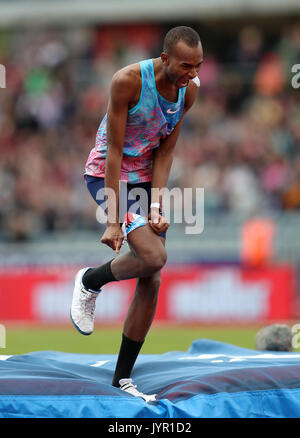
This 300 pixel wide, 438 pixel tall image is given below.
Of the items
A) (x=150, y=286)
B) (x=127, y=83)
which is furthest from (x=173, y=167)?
(x=127, y=83)

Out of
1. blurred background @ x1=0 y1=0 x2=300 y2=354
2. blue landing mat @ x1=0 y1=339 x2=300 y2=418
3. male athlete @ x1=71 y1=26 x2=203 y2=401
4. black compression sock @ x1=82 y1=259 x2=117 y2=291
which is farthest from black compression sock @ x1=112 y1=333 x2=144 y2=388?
blurred background @ x1=0 y1=0 x2=300 y2=354

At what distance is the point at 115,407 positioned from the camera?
12.9 feet

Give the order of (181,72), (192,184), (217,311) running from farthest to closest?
(192,184)
(217,311)
(181,72)

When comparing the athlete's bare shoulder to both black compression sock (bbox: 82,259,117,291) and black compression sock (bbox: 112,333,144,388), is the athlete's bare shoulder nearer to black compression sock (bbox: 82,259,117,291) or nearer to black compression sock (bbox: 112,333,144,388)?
black compression sock (bbox: 82,259,117,291)

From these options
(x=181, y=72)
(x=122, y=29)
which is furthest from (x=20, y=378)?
(x=122, y=29)

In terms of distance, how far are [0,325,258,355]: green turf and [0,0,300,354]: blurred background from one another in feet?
0.10

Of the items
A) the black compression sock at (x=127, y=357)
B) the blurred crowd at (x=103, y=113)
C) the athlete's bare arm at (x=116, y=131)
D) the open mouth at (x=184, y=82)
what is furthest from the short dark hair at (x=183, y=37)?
the blurred crowd at (x=103, y=113)

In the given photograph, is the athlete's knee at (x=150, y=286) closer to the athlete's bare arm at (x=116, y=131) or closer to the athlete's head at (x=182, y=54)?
the athlete's bare arm at (x=116, y=131)

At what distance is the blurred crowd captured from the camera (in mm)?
12156

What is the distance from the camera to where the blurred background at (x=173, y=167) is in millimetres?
10812

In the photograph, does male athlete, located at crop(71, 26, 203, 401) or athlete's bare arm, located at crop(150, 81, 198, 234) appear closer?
male athlete, located at crop(71, 26, 203, 401)
